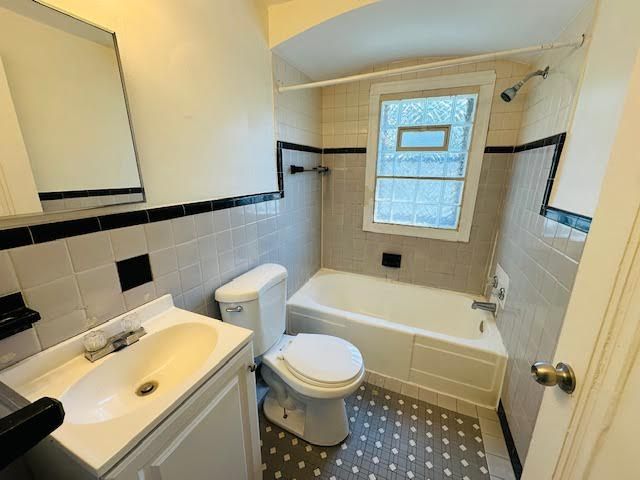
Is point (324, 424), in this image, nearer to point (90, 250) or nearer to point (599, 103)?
point (90, 250)

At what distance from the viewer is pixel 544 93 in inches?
58.4

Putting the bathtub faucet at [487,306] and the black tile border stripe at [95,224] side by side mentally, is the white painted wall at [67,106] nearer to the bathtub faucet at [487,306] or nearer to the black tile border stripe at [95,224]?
the black tile border stripe at [95,224]

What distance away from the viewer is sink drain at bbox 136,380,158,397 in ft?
2.94

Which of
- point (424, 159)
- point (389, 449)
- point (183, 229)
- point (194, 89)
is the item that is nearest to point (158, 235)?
point (183, 229)

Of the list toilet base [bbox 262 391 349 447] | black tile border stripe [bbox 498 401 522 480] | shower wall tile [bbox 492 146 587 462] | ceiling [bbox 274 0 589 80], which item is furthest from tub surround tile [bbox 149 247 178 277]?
black tile border stripe [bbox 498 401 522 480]

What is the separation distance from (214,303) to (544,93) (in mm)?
2122

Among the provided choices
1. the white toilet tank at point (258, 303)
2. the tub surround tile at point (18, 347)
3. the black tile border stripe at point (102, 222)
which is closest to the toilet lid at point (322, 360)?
the white toilet tank at point (258, 303)

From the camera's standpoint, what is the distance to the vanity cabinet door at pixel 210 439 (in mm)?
645

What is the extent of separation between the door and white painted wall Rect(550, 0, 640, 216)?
671 mm

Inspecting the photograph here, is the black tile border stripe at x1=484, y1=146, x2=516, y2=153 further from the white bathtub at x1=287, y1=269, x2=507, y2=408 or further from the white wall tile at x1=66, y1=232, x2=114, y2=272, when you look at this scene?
the white wall tile at x1=66, y1=232, x2=114, y2=272

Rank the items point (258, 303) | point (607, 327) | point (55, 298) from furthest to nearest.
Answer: point (258, 303)
point (55, 298)
point (607, 327)

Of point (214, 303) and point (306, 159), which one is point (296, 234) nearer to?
point (306, 159)

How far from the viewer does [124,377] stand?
35.1 inches

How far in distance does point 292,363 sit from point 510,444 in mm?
1215
